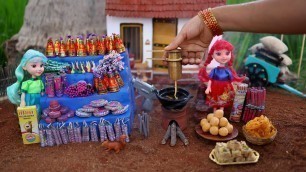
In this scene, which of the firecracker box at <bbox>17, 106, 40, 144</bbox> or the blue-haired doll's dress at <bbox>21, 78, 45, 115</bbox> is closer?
the firecracker box at <bbox>17, 106, 40, 144</bbox>

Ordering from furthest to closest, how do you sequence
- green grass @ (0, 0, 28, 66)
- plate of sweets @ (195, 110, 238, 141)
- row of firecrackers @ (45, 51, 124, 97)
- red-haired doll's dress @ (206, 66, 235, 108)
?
green grass @ (0, 0, 28, 66) → red-haired doll's dress @ (206, 66, 235, 108) → row of firecrackers @ (45, 51, 124, 97) → plate of sweets @ (195, 110, 238, 141)

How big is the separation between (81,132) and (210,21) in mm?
2113

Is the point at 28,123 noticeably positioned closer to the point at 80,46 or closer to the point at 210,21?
the point at 80,46

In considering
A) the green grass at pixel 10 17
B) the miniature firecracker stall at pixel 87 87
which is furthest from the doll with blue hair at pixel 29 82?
the green grass at pixel 10 17

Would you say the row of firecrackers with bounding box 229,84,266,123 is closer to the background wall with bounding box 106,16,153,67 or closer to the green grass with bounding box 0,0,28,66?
the background wall with bounding box 106,16,153,67

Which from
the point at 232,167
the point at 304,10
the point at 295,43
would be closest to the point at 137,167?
the point at 232,167

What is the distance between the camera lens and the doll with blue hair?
161 inches

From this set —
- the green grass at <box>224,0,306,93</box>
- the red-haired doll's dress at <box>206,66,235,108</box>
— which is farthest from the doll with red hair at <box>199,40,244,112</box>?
the green grass at <box>224,0,306,93</box>

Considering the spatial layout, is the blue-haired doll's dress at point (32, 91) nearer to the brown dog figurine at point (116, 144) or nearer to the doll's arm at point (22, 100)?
the doll's arm at point (22, 100)

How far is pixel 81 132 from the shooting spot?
13.6 ft

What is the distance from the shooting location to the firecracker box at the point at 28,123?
13.0 feet

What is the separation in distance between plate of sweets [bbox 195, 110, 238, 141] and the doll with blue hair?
2154mm

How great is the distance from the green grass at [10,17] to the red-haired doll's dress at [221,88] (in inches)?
173

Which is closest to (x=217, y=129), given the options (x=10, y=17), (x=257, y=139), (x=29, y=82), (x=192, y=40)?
(x=257, y=139)
